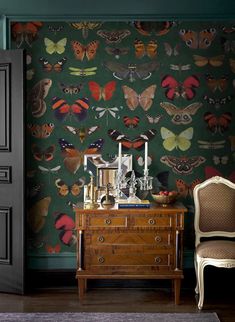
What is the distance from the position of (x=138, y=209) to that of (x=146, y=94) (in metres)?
1.16

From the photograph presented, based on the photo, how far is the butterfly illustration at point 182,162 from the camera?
500 cm

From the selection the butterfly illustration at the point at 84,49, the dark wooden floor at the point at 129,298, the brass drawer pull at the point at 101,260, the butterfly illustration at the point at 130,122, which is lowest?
the dark wooden floor at the point at 129,298

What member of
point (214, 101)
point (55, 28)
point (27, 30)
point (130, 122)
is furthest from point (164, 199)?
point (27, 30)

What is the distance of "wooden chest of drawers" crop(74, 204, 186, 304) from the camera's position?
4480 mm

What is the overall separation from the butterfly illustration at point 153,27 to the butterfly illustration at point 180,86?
0.43 m

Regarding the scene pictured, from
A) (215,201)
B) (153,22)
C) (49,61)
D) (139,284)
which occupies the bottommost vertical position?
(139,284)

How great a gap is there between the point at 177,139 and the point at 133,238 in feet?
3.55

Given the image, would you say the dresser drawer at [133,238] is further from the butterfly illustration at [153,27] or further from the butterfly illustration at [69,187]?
the butterfly illustration at [153,27]

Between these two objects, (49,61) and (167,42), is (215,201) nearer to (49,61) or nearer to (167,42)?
(167,42)

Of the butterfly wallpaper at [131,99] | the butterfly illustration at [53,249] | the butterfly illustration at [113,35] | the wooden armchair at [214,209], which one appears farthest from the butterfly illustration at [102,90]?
the butterfly illustration at [53,249]

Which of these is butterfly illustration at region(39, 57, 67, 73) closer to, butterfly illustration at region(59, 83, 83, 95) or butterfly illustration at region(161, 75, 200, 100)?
butterfly illustration at region(59, 83, 83, 95)

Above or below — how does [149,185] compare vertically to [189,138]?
below

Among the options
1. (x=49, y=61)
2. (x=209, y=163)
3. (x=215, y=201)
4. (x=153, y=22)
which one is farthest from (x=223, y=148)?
(x=49, y=61)

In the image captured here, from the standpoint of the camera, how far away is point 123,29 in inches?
196
